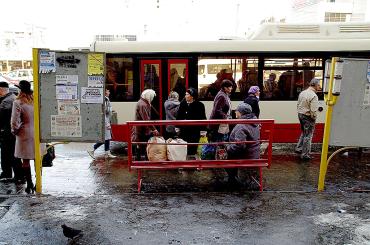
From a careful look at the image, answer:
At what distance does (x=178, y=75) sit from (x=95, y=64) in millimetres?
4373

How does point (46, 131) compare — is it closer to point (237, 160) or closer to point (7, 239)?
point (7, 239)

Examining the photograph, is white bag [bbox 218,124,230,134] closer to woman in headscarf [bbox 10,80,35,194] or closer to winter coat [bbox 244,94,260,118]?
winter coat [bbox 244,94,260,118]

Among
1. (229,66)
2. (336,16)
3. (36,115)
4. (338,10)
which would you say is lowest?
(36,115)

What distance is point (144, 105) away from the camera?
8602 millimetres

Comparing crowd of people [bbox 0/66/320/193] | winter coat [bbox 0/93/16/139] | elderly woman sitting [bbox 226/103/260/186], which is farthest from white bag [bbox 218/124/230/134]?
winter coat [bbox 0/93/16/139]

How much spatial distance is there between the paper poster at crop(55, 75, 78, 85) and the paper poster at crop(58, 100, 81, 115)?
0.29m

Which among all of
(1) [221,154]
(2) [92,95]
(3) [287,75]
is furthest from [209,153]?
(3) [287,75]

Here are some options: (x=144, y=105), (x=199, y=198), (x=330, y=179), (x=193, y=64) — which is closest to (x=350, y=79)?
(x=330, y=179)

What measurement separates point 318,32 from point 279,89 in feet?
6.42

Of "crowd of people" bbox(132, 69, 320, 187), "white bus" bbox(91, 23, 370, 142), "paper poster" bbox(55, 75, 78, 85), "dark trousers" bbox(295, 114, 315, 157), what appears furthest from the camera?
"white bus" bbox(91, 23, 370, 142)

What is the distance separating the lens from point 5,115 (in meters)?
7.45

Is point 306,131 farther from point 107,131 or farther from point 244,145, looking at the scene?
point 107,131

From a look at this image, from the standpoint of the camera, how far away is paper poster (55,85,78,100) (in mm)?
6656

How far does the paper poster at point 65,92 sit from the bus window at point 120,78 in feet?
13.5
